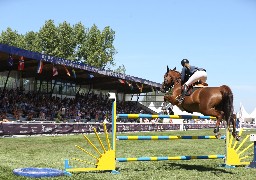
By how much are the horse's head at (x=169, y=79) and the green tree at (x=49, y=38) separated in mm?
56625

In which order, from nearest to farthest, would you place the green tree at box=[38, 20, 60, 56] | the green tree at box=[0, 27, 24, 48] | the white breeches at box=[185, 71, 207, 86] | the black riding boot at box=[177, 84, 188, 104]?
the black riding boot at box=[177, 84, 188, 104], the white breeches at box=[185, 71, 207, 86], the green tree at box=[38, 20, 60, 56], the green tree at box=[0, 27, 24, 48]

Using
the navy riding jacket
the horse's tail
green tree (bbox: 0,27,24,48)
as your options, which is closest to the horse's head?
the navy riding jacket

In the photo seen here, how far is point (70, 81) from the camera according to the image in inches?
1684

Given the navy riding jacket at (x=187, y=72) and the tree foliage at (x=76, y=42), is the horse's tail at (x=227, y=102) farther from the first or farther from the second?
the tree foliage at (x=76, y=42)

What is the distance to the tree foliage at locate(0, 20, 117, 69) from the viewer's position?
213 ft

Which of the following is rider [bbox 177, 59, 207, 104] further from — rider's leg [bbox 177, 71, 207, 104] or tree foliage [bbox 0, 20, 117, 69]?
tree foliage [bbox 0, 20, 117, 69]

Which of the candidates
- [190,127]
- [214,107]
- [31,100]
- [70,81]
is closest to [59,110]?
[31,100]

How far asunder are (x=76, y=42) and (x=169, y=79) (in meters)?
58.4

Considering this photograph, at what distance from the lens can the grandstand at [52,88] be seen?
28.6 metres

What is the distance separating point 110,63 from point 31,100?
36639 mm

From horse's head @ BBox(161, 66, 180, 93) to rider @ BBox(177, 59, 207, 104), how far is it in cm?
25

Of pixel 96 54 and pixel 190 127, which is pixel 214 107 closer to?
pixel 190 127

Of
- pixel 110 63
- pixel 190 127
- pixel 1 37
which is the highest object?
pixel 1 37

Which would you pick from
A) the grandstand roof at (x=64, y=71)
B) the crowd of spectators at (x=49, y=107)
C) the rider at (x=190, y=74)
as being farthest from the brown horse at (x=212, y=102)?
the crowd of spectators at (x=49, y=107)
